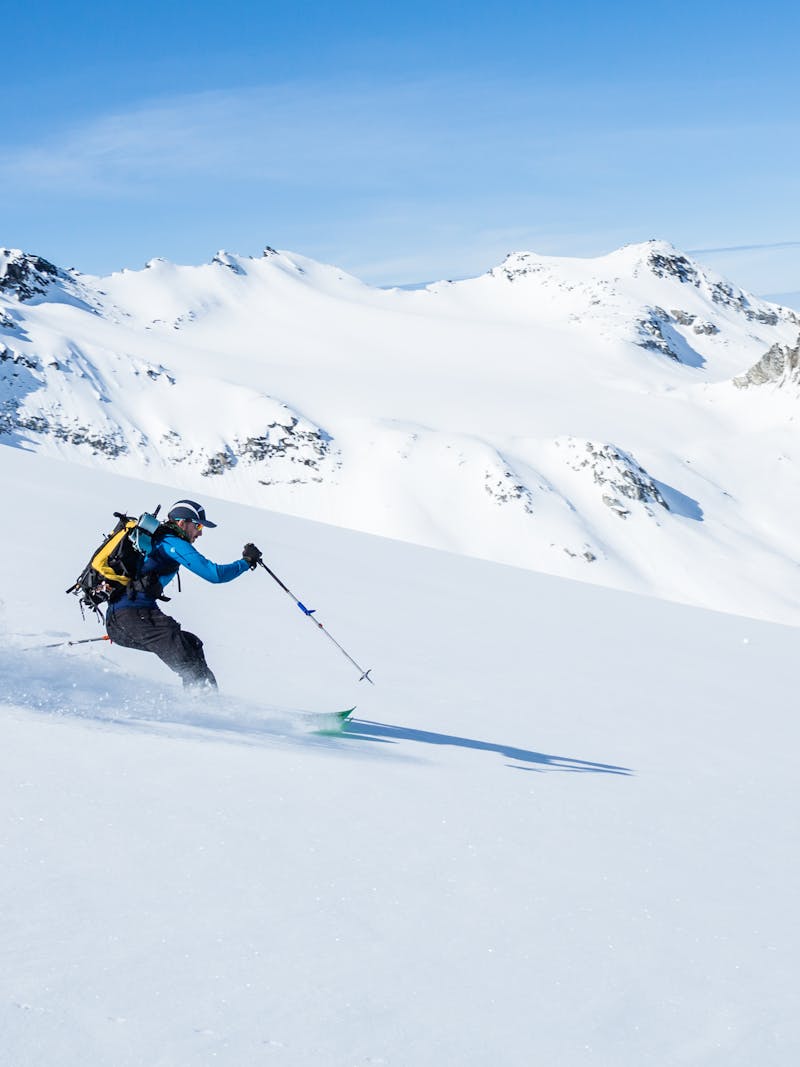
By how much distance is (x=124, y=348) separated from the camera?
137m

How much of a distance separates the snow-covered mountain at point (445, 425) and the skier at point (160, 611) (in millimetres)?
81968

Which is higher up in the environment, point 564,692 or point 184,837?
point 184,837

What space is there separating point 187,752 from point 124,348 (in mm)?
141257

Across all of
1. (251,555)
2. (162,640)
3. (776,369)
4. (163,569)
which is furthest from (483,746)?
(776,369)

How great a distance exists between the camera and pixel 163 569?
26.2 feet

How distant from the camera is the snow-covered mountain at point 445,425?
99.9 meters

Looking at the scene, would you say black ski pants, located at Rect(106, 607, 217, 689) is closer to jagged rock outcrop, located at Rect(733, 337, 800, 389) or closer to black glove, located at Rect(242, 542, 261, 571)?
black glove, located at Rect(242, 542, 261, 571)

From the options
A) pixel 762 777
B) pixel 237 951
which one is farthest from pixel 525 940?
pixel 762 777

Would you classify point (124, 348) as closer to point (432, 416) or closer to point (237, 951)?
point (432, 416)

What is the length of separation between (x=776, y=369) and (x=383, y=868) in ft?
469

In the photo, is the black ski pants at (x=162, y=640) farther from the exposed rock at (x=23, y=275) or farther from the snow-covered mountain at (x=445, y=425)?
the exposed rock at (x=23, y=275)

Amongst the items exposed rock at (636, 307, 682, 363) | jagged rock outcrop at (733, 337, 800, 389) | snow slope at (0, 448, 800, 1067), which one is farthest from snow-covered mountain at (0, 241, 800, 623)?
snow slope at (0, 448, 800, 1067)

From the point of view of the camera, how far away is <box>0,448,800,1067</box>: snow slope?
2.76 meters

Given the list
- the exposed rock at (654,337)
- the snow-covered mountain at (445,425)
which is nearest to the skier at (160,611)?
the snow-covered mountain at (445,425)
